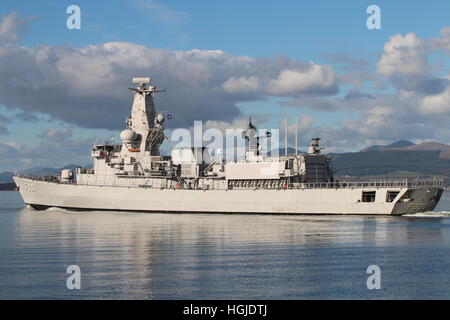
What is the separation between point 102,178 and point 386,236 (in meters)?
34.6

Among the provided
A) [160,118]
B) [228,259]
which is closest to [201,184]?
[160,118]

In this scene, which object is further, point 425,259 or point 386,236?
point 386,236

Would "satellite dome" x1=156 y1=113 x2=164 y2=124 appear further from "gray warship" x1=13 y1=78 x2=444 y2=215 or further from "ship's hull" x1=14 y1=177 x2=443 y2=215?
"ship's hull" x1=14 y1=177 x2=443 y2=215

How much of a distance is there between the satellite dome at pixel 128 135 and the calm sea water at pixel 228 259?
15984 mm

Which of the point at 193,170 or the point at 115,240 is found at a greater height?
the point at 193,170

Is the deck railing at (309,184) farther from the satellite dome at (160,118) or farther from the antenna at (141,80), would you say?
the antenna at (141,80)

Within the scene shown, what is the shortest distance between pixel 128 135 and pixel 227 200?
44.9ft

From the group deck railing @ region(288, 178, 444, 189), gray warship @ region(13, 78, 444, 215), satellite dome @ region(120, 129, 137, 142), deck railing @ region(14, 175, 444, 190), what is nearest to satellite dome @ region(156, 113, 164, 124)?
gray warship @ region(13, 78, 444, 215)

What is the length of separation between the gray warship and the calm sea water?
5.12 metres

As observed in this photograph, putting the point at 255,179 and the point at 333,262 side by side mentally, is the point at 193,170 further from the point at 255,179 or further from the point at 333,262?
the point at 333,262

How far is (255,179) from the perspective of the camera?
60.7 m
